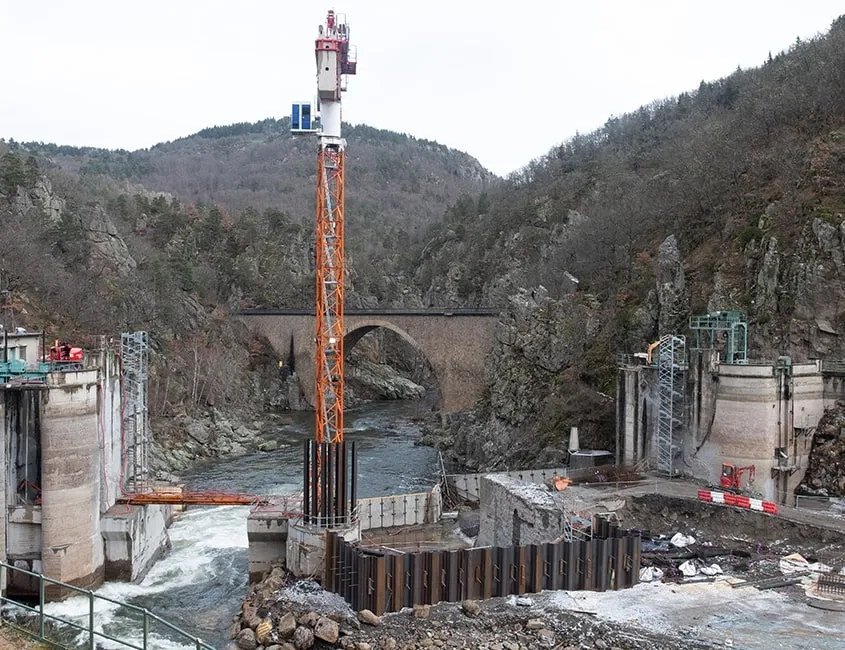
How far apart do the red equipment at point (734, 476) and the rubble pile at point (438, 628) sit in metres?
11.1

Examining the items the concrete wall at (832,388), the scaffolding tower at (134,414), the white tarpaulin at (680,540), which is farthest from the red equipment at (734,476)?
the scaffolding tower at (134,414)

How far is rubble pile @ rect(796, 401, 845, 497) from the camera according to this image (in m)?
30.0

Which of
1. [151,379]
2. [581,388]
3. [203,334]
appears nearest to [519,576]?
[581,388]

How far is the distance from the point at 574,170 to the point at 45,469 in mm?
82921

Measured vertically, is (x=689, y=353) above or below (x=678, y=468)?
above

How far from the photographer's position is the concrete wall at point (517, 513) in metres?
26.9

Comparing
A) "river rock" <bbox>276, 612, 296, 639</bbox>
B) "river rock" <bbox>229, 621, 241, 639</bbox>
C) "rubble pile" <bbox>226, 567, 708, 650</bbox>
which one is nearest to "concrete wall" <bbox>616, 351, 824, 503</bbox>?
"rubble pile" <bbox>226, 567, 708, 650</bbox>

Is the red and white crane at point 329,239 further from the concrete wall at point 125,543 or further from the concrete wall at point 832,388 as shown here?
the concrete wall at point 832,388

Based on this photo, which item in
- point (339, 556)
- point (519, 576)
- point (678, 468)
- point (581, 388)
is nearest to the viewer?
point (519, 576)

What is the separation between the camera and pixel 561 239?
79.2 meters

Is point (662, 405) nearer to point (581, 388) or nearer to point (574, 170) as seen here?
point (581, 388)

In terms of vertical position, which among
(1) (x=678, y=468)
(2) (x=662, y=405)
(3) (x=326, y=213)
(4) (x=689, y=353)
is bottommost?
(1) (x=678, y=468)

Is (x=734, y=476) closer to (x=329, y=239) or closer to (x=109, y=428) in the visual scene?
(x=329, y=239)

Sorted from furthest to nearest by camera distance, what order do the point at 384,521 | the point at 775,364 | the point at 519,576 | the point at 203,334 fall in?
the point at 203,334 < the point at 384,521 < the point at 775,364 < the point at 519,576
